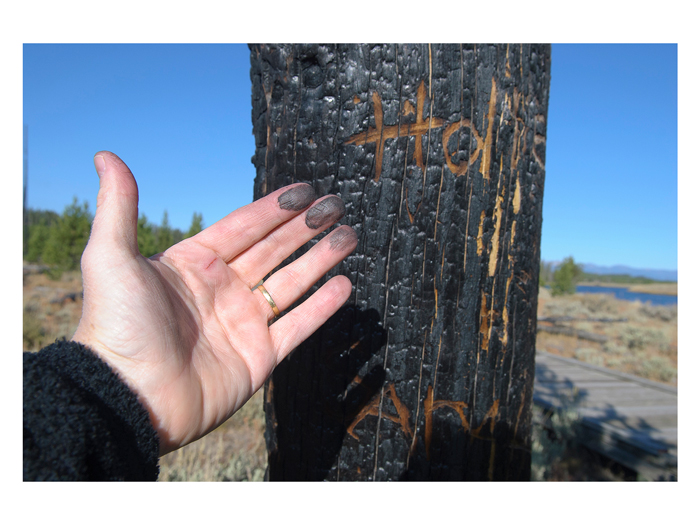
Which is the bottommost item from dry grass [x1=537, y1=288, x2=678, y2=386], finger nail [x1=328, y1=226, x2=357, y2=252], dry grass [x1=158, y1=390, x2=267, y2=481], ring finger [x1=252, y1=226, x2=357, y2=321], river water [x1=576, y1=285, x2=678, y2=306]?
dry grass [x1=537, y1=288, x2=678, y2=386]

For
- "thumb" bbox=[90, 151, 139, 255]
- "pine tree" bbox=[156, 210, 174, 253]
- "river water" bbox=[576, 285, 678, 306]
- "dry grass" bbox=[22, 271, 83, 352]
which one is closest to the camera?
"thumb" bbox=[90, 151, 139, 255]

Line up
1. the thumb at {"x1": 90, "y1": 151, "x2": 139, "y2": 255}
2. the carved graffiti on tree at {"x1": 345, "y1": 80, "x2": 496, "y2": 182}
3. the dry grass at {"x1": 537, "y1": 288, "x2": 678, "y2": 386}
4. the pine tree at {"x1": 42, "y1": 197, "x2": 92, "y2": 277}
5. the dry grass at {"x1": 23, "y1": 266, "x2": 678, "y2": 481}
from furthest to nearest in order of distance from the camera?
1. the pine tree at {"x1": 42, "y1": 197, "x2": 92, "y2": 277}
2. the dry grass at {"x1": 537, "y1": 288, "x2": 678, "y2": 386}
3. the dry grass at {"x1": 23, "y1": 266, "x2": 678, "y2": 481}
4. the carved graffiti on tree at {"x1": 345, "y1": 80, "x2": 496, "y2": 182}
5. the thumb at {"x1": 90, "y1": 151, "x2": 139, "y2": 255}

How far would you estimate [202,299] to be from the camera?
1.34 metres

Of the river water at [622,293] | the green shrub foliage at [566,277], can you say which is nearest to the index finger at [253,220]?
the green shrub foliage at [566,277]

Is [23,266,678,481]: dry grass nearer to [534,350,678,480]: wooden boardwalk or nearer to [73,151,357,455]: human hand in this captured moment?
[534,350,678,480]: wooden boardwalk

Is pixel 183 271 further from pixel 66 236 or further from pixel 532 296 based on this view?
pixel 66 236

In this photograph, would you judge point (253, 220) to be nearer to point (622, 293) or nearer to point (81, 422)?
point (81, 422)

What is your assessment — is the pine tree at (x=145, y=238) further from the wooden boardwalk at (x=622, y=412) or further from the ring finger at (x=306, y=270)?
the ring finger at (x=306, y=270)

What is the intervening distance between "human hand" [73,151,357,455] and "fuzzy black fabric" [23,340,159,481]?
0.05m

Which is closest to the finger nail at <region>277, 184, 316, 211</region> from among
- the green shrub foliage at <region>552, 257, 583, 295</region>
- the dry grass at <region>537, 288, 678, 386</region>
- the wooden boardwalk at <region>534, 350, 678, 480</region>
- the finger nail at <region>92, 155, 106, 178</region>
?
the finger nail at <region>92, 155, 106, 178</region>

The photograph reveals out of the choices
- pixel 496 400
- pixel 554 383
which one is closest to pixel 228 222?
pixel 496 400

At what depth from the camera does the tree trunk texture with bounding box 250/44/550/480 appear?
4.05ft

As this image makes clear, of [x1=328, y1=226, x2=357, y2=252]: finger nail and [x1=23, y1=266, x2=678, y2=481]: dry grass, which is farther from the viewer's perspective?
[x1=23, y1=266, x2=678, y2=481]: dry grass

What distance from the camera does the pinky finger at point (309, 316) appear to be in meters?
1.24
